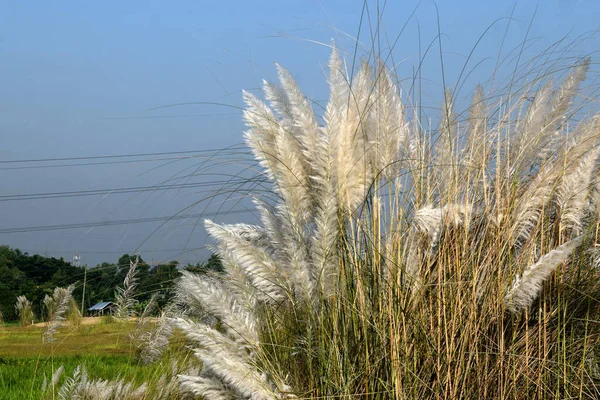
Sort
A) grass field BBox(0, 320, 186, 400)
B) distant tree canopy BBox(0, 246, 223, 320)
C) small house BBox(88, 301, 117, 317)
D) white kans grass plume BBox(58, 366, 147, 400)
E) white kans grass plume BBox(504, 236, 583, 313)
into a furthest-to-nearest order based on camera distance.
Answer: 1. small house BBox(88, 301, 117, 317)
2. grass field BBox(0, 320, 186, 400)
3. distant tree canopy BBox(0, 246, 223, 320)
4. white kans grass plume BBox(58, 366, 147, 400)
5. white kans grass plume BBox(504, 236, 583, 313)

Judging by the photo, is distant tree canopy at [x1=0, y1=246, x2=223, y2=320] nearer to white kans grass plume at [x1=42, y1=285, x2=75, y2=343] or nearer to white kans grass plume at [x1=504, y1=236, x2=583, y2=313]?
white kans grass plume at [x1=42, y1=285, x2=75, y2=343]

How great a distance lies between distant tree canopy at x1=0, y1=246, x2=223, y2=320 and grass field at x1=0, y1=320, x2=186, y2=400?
266 millimetres

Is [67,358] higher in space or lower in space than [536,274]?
lower

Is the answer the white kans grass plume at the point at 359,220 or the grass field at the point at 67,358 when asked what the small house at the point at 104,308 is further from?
the white kans grass plume at the point at 359,220

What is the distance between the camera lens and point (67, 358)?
5234 millimetres

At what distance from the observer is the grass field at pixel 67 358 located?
3584mm

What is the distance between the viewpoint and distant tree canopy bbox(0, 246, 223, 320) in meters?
3.29

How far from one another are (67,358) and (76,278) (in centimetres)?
206

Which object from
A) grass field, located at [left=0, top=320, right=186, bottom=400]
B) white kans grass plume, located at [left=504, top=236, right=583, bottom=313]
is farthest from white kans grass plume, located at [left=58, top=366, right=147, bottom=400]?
white kans grass plume, located at [left=504, top=236, right=583, bottom=313]

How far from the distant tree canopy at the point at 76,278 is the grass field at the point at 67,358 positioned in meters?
0.27

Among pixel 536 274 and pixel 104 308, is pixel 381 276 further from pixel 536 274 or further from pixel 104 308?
pixel 104 308

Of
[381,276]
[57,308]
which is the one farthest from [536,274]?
[57,308]

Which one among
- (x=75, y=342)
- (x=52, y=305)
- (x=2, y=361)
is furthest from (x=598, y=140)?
(x=75, y=342)

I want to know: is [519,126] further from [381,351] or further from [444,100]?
[381,351]
